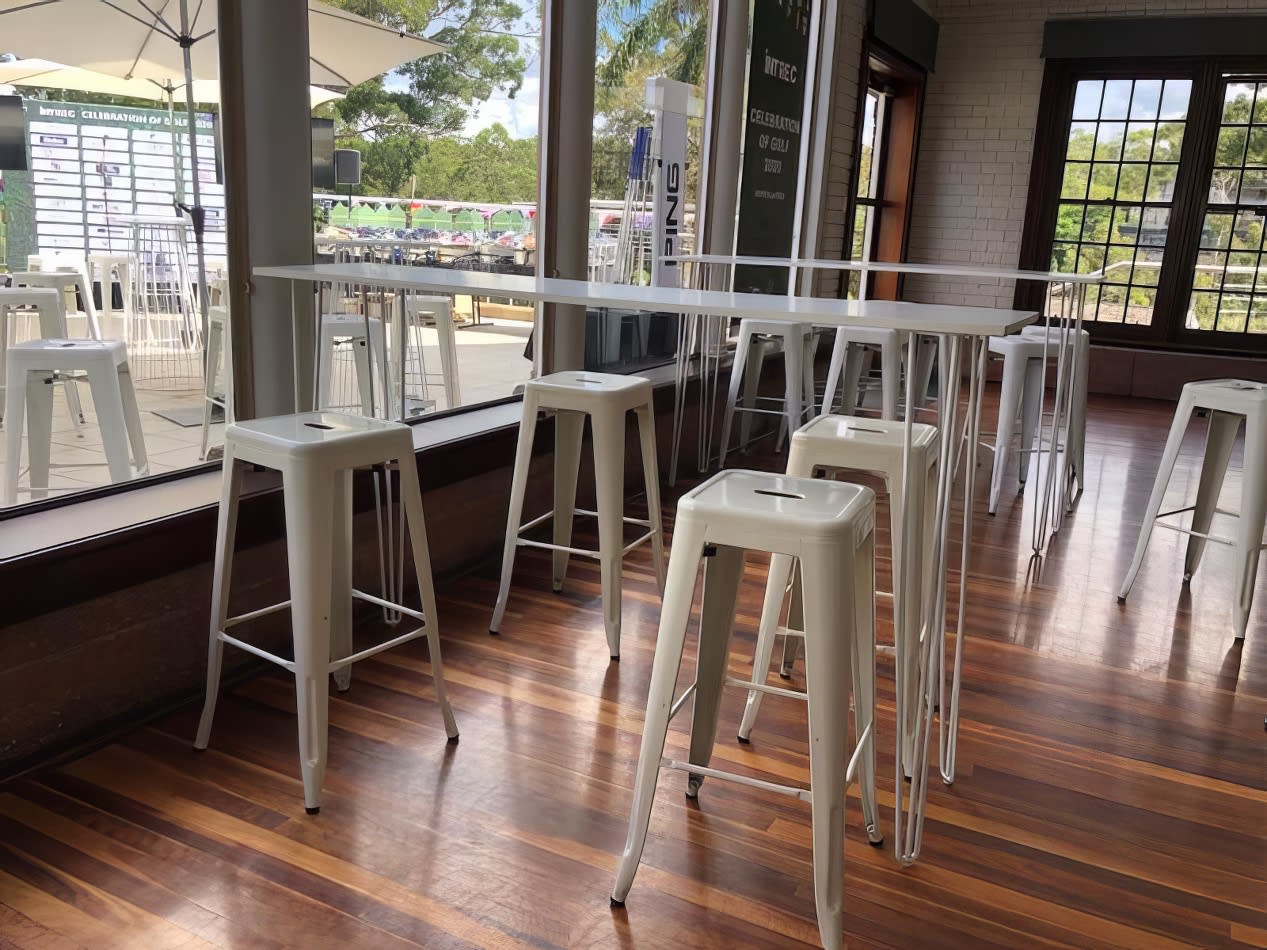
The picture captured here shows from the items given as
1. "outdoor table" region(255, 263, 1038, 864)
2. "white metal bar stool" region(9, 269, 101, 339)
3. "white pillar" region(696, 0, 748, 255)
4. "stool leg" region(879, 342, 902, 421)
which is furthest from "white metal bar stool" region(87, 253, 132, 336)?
"white pillar" region(696, 0, 748, 255)

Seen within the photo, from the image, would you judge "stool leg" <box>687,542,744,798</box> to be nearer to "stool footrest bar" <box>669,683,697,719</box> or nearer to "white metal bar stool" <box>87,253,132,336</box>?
"stool footrest bar" <box>669,683,697,719</box>

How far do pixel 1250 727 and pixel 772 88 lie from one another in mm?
4103

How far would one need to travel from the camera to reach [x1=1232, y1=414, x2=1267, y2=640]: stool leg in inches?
113

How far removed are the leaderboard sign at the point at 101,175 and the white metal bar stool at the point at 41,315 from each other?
3.7 inches

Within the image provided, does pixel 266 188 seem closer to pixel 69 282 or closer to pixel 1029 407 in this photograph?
pixel 69 282

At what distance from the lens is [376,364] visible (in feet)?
10.7

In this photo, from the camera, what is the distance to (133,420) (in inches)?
93.4

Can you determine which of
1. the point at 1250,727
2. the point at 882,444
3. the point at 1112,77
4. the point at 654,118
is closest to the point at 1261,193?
the point at 1112,77

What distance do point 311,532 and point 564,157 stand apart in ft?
7.33

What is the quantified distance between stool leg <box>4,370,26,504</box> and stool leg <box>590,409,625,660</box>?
1.28 meters

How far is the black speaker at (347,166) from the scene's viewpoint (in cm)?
282

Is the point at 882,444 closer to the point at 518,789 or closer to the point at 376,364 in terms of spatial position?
the point at 518,789

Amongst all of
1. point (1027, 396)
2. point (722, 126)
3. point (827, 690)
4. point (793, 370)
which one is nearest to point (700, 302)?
point (827, 690)

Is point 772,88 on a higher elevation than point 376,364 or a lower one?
higher
